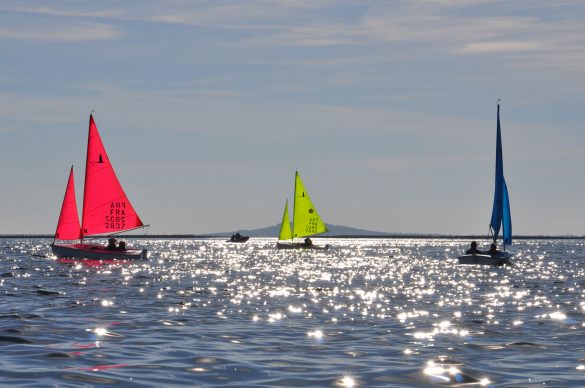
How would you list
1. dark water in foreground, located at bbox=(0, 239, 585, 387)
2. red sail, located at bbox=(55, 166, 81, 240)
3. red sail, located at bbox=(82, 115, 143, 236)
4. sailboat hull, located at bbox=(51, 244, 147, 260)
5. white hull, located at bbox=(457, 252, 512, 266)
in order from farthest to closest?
1. red sail, located at bbox=(55, 166, 81, 240)
2. white hull, located at bbox=(457, 252, 512, 266)
3. sailboat hull, located at bbox=(51, 244, 147, 260)
4. red sail, located at bbox=(82, 115, 143, 236)
5. dark water in foreground, located at bbox=(0, 239, 585, 387)

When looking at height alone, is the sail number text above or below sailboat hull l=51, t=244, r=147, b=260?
above

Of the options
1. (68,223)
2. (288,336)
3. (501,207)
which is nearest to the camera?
(288,336)

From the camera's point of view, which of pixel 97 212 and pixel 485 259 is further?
pixel 485 259

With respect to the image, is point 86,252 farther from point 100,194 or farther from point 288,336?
point 288,336

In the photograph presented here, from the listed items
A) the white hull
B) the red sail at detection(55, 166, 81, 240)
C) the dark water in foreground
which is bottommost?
the dark water in foreground

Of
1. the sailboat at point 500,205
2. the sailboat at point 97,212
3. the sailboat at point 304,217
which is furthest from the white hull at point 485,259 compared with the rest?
the sailboat at point 304,217

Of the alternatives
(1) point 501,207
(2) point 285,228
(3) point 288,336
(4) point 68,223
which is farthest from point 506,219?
(3) point 288,336

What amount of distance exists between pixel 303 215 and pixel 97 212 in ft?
135

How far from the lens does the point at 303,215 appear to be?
108875 millimetres

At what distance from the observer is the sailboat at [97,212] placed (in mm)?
70356

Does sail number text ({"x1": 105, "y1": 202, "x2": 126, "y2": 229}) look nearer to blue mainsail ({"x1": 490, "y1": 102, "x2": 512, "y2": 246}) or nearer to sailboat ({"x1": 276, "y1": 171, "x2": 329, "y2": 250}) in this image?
blue mainsail ({"x1": 490, "y1": 102, "x2": 512, "y2": 246})

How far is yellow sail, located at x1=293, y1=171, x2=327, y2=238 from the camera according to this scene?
108 metres

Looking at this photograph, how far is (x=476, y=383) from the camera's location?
1692 centimetres

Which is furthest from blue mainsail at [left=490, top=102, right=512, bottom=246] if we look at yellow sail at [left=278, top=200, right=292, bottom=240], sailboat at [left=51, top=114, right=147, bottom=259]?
yellow sail at [left=278, top=200, right=292, bottom=240]
